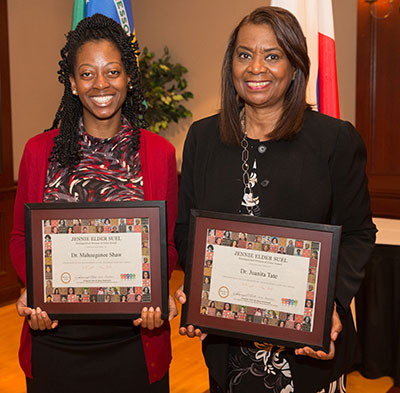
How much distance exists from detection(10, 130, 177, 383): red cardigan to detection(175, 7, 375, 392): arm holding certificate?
0.66 ft

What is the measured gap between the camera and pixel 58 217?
5.55 feet

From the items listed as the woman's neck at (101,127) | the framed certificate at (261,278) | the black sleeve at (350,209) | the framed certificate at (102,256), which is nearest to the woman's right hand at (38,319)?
the framed certificate at (102,256)

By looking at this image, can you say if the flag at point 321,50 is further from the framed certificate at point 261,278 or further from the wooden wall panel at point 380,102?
the wooden wall panel at point 380,102

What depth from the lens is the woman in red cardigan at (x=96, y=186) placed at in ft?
6.11

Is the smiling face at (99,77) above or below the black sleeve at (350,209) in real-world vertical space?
above

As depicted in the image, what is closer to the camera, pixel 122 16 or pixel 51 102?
pixel 122 16

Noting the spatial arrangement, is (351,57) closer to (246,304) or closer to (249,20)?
(249,20)

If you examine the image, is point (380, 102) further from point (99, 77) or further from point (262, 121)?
point (99, 77)

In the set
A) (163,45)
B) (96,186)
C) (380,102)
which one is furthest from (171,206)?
(163,45)

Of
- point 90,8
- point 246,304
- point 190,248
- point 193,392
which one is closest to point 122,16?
point 90,8

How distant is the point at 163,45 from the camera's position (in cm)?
645

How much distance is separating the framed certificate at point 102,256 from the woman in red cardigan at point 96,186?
0.59 ft

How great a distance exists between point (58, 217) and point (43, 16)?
468cm

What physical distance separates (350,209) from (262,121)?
41 cm
